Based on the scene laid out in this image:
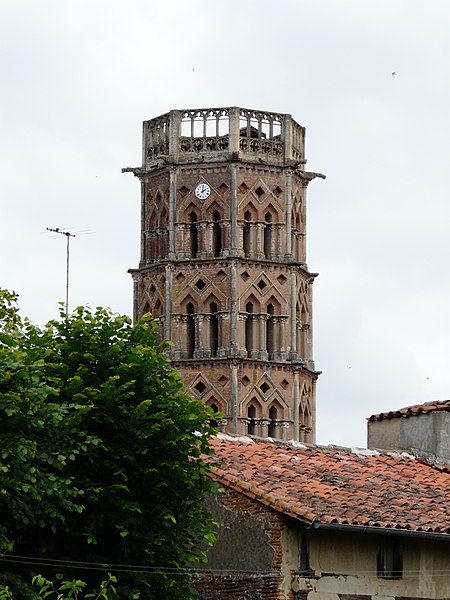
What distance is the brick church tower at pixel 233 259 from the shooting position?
89.6m

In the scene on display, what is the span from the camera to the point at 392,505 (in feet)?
121

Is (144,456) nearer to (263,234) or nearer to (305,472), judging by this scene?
(305,472)

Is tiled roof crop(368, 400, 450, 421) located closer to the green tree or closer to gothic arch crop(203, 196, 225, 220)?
the green tree

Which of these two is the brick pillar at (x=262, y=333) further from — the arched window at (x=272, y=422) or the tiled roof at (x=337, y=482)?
the tiled roof at (x=337, y=482)

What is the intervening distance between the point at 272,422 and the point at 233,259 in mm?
6792

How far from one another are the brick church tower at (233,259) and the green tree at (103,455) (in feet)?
177

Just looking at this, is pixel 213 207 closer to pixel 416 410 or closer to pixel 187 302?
pixel 187 302

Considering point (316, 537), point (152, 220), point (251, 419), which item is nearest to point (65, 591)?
point (316, 537)

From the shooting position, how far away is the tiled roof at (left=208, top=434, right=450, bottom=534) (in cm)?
3500

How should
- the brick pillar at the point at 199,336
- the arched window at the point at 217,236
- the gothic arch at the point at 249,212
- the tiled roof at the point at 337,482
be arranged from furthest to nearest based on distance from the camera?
the gothic arch at the point at 249,212 → the arched window at the point at 217,236 → the brick pillar at the point at 199,336 → the tiled roof at the point at 337,482

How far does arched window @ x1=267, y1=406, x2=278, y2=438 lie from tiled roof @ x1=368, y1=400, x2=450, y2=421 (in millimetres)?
44756

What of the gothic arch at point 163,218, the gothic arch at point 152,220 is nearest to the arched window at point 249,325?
the gothic arch at point 163,218

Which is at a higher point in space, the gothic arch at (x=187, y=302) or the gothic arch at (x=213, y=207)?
the gothic arch at (x=213, y=207)

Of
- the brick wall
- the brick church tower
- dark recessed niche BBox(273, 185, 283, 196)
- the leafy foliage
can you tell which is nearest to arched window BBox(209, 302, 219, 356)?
the brick church tower
